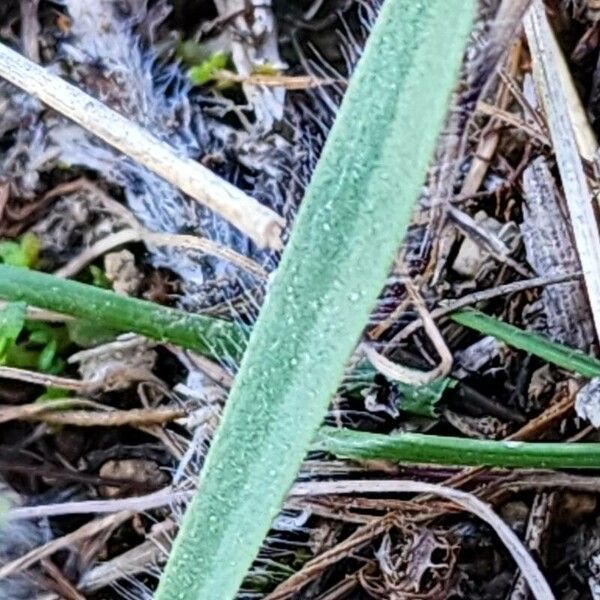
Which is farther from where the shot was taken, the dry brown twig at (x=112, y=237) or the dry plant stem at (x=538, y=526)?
the dry brown twig at (x=112, y=237)

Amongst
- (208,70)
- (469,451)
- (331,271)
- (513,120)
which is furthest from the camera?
(208,70)

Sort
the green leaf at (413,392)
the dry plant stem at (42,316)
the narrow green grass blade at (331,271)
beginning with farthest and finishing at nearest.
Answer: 1. the dry plant stem at (42,316)
2. the green leaf at (413,392)
3. the narrow green grass blade at (331,271)

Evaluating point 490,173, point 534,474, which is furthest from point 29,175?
point 534,474

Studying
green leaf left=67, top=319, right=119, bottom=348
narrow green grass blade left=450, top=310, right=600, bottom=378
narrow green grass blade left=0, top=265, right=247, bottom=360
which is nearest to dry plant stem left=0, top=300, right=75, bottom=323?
green leaf left=67, top=319, right=119, bottom=348

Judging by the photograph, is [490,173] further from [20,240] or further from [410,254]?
[20,240]

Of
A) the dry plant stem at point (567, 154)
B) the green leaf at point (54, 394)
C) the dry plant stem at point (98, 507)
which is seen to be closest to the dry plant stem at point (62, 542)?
the dry plant stem at point (98, 507)

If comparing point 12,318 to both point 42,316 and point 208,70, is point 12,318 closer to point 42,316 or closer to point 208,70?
point 42,316

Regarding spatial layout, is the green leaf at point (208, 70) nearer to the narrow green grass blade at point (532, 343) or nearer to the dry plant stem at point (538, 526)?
the narrow green grass blade at point (532, 343)

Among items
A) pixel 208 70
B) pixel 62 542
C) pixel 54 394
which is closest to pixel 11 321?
pixel 54 394
